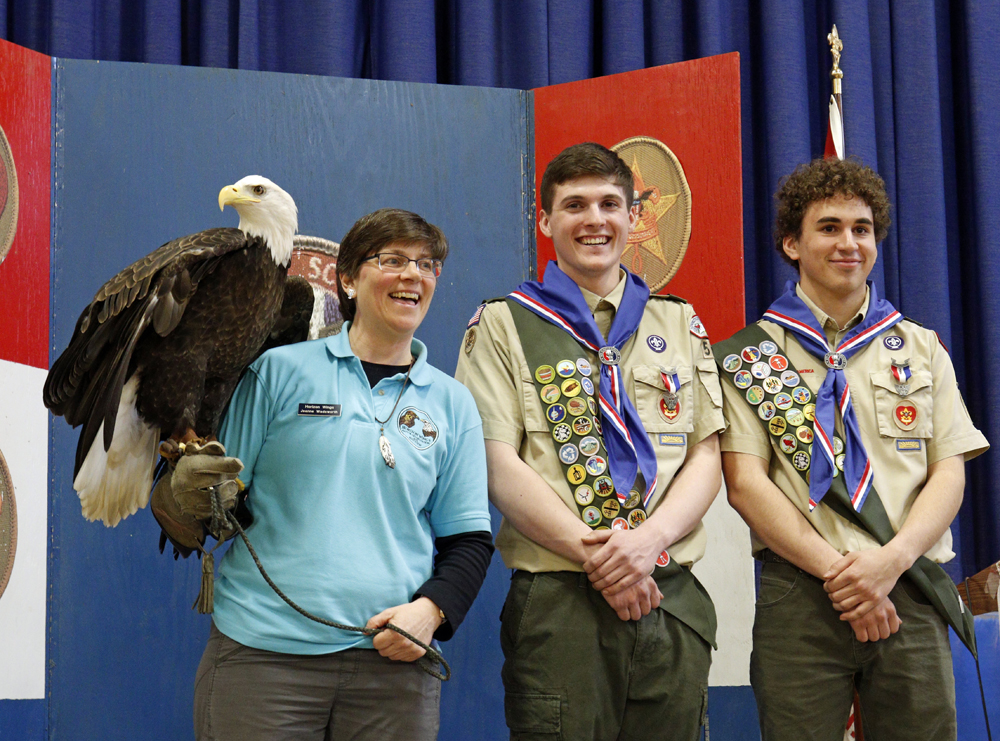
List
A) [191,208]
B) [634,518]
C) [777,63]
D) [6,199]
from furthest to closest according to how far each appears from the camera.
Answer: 1. [777,63]
2. [191,208]
3. [6,199]
4. [634,518]

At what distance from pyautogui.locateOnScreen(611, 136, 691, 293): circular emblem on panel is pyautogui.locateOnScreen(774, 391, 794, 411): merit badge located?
67 centimetres

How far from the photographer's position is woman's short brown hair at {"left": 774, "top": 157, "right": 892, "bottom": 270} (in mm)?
2203

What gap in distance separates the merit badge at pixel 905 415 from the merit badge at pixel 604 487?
70cm

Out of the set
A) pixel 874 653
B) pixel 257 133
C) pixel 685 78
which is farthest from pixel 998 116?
pixel 257 133

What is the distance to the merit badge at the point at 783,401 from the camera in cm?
207

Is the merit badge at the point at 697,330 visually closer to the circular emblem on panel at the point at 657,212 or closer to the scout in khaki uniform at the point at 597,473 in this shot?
the scout in khaki uniform at the point at 597,473

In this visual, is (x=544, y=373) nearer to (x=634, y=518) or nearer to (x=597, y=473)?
(x=597, y=473)

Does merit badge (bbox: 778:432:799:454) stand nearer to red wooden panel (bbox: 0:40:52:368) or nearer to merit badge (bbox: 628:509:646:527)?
merit badge (bbox: 628:509:646:527)

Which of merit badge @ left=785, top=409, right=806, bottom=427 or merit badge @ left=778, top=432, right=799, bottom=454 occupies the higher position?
merit badge @ left=785, top=409, right=806, bottom=427

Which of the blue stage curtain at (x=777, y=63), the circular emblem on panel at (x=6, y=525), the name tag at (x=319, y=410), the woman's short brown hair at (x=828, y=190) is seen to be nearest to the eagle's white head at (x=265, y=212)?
the name tag at (x=319, y=410)

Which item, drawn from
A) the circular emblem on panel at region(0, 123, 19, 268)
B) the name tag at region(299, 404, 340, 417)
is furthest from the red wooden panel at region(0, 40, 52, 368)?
the name tag at region(299, 404, 340, 417)

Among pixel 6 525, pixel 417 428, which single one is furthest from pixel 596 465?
pixel 6 525

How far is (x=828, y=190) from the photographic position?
7.25ft

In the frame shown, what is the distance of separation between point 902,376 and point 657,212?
85 centimetres
